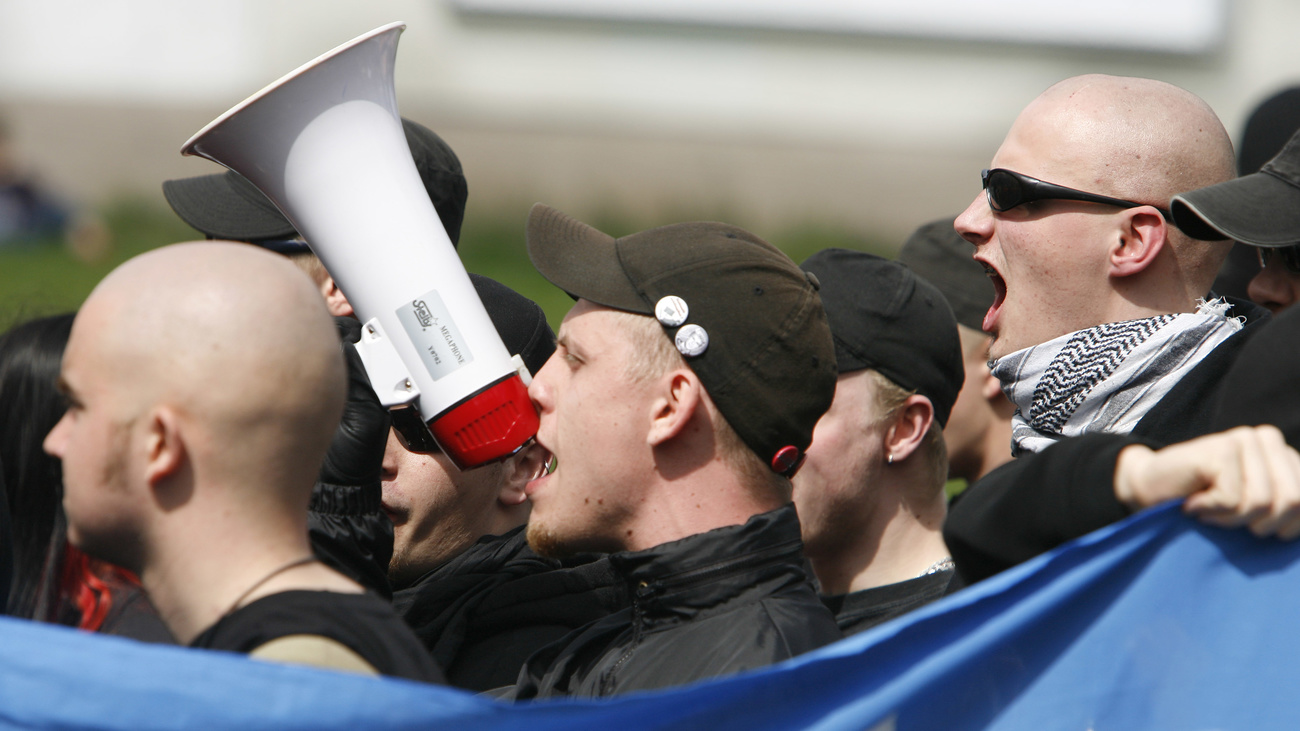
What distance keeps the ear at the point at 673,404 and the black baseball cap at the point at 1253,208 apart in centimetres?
95

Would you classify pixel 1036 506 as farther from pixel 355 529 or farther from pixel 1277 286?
pixel 355 529

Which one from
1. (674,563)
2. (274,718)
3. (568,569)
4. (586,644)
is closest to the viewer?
(274,718)

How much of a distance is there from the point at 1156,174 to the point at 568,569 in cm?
158

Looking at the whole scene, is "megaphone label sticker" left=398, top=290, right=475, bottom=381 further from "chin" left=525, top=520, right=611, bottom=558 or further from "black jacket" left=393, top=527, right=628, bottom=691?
"black jacket" left=393, top=527, right=628, bottom=691

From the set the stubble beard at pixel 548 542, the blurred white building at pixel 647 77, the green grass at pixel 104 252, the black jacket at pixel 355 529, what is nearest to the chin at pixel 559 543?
the stubble beard at pixel 548 542

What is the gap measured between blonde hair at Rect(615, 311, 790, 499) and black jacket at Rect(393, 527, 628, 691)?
2.30ft

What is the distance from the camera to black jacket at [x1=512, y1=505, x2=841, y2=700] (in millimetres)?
2348

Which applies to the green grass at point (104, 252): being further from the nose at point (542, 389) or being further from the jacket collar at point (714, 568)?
the jacket collar at point (714, 568)

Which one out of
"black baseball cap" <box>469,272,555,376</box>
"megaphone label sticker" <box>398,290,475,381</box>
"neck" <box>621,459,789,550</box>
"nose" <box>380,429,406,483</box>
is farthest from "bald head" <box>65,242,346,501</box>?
"black baseball cap" <box>469,272,555,376</box>

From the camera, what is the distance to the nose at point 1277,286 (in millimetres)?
2633

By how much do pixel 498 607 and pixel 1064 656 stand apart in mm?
1477

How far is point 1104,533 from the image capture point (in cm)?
191

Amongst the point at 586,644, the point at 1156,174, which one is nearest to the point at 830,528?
the point at 586,644

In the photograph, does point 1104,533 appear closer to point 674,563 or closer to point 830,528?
point 674,563
